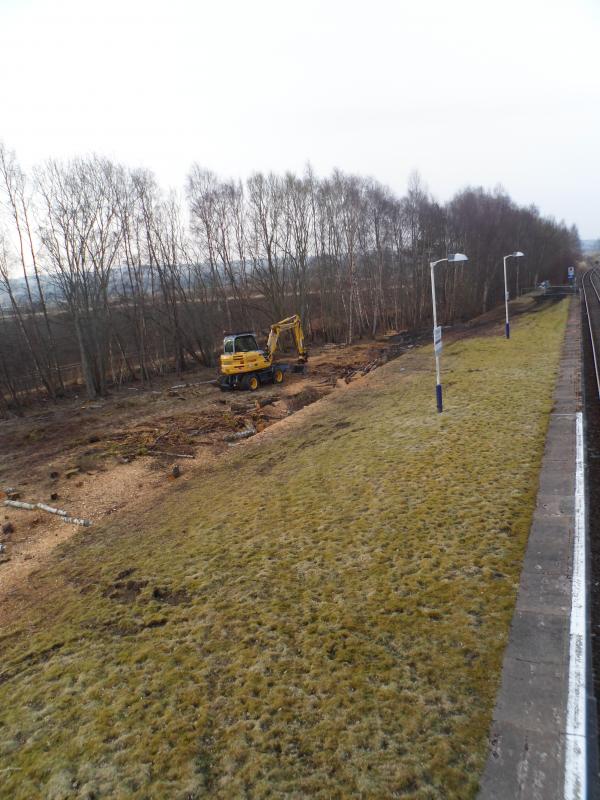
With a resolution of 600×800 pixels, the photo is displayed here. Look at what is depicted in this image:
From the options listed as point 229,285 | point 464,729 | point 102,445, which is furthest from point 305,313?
point 464,729

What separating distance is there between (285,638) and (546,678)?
338cm

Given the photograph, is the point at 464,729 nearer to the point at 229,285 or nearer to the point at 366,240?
the point at 229,285

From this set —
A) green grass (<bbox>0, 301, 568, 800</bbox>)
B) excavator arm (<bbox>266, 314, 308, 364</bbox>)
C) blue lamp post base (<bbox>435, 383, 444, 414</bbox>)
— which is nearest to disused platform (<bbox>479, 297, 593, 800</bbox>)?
green grass (<bbox>0, 301, 568, 800</bbox>)

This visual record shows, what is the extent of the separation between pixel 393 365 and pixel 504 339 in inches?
337

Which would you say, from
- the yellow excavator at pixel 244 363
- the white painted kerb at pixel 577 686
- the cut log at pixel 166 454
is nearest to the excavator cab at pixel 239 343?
the yellow excavator at pixel 244 363

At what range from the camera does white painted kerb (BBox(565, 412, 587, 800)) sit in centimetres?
452

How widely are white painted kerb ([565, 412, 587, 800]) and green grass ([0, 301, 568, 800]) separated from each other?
80cm

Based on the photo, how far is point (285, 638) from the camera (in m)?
6.89

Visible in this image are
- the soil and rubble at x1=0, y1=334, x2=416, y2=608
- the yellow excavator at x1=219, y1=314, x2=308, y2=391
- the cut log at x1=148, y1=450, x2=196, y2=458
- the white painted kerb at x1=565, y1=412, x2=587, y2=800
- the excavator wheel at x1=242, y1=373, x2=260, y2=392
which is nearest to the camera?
the white painted kerb at x1=565, y1=412, x2=587, y2=800

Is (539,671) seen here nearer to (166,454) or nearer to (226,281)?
(166,454)

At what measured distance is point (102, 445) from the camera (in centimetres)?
1908

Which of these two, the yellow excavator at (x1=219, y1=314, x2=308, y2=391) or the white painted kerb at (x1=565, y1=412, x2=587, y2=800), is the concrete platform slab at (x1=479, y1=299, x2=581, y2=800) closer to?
the white painted kerb at (x1=565, y1=412, x2=587, y2=800)

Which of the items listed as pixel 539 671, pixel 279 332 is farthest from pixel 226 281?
pixel 539 671

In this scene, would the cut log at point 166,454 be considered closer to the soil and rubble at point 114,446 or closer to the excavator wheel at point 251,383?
the soil and rubble at point 114,446
